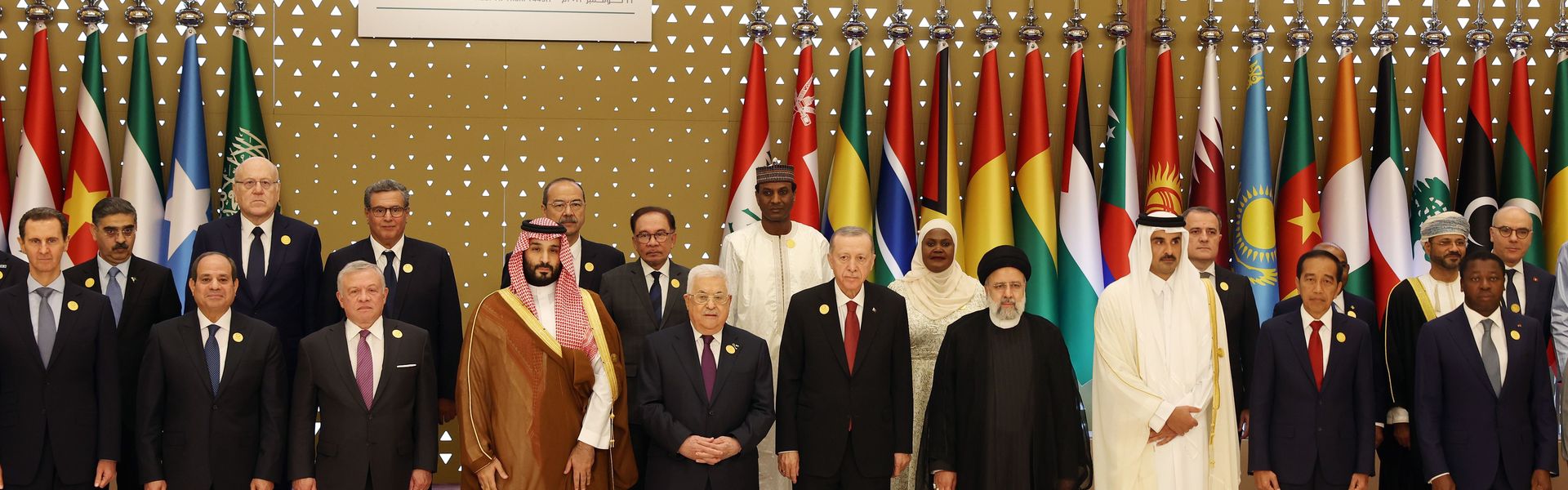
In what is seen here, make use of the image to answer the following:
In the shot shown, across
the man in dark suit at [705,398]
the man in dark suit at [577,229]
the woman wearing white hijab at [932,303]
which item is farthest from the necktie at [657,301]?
the woman wearing white hijab at [932,303]

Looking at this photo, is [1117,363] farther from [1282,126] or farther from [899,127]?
[1282,126]

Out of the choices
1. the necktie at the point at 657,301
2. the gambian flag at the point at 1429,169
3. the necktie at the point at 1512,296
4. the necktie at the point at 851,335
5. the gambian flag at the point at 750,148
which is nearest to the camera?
the necktie at the point at 851,335

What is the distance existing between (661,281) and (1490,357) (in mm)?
2969

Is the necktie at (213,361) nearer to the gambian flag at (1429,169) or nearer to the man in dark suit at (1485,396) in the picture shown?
the man in dark suit at (1485,396)

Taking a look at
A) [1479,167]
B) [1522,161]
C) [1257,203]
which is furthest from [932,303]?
[1522,161]

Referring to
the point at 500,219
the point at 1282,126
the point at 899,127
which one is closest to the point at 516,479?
the point at 500,219

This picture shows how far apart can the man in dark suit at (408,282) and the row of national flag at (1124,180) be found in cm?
176

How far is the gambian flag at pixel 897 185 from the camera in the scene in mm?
6211

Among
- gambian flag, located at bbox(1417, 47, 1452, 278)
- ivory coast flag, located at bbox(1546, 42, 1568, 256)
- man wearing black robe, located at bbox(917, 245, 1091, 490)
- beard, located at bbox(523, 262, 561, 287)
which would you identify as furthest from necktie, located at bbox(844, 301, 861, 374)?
ivory coast flag, located at bbox(1546, 42, 1568, 256)

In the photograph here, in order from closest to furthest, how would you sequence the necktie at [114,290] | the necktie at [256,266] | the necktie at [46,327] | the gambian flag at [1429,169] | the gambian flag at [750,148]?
the necktie at [46,327] < the necktie at [114,290] < the necktie at [256,266] < the gambian flag at [750,148] < the gambian flag at [1429,169]

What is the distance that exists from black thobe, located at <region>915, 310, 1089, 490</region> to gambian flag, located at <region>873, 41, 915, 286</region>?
5.96ft

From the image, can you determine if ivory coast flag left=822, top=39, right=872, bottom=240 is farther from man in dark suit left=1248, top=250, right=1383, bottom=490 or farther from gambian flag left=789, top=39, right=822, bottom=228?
man in dark suit left=1248, top=250, right=1383, bottom=490

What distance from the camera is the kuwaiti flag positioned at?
19.3ft

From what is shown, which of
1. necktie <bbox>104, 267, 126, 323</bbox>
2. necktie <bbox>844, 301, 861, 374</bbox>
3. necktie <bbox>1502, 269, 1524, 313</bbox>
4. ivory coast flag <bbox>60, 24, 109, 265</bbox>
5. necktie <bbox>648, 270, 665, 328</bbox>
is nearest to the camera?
necktie <bbox>844, 301, 861, 374</bbox>
